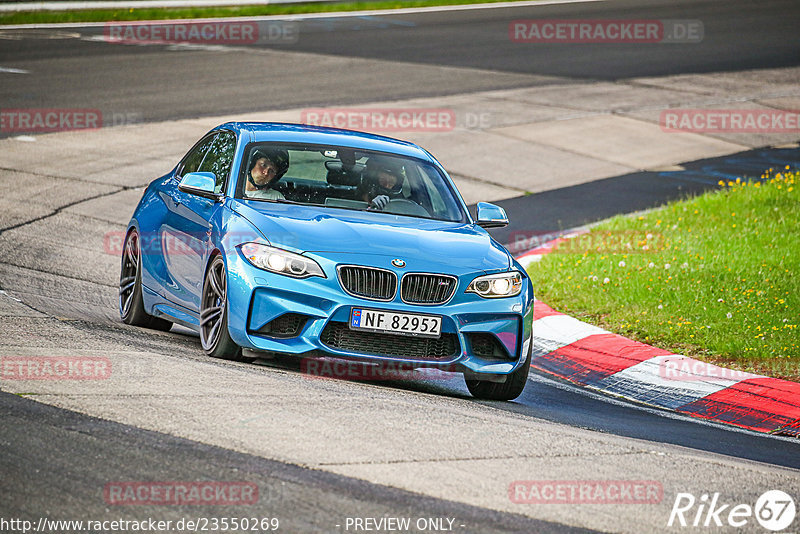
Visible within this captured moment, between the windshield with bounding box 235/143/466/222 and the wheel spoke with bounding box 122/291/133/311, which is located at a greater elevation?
the windshield with bounding box 235/143/466/222

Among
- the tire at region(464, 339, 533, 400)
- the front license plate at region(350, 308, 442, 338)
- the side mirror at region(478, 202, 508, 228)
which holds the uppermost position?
the side mirror at region(478, 202, 508, 228)

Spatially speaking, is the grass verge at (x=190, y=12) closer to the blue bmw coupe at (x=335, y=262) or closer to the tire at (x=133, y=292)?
the tire at (x=133, y=292)

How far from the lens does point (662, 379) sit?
8922mm

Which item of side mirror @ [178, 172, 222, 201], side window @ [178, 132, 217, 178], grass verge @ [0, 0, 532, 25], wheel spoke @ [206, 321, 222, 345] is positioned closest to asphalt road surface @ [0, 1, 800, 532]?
wheel spoke @ [206, 321, 222, 345]

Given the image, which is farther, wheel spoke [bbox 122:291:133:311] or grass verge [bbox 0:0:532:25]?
grass verge [bbox 0:0:532:25]

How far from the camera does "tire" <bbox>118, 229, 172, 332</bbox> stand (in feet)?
29.7

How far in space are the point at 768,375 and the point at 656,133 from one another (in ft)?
40.9

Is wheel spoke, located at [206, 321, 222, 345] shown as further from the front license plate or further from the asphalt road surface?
the front license plate

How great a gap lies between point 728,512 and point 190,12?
96.1 feet

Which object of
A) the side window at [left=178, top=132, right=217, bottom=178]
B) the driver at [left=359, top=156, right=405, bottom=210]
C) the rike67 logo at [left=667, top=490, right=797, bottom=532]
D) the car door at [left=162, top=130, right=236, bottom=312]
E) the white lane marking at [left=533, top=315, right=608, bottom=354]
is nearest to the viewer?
the rike67 logo at [left=667, top=490, right=797, bottom=532]

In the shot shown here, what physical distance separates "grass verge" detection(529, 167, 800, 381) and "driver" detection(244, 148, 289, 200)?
348 centimetres

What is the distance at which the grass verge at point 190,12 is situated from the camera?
30.0 m

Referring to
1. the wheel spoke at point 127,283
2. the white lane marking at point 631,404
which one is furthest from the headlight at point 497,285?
the wheel spoke at point 127,283

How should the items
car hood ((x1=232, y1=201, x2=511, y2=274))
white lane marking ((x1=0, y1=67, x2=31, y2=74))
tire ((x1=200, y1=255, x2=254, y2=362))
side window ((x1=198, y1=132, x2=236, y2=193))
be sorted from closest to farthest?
car hood ((x1=232, y1=201, x2=511, y2=274)) < tire ((x1=200, y1=255, x2=254, y2=362)) < side window ((x1=198, y1=132, x2=236, y2=193)) < white lane marking ((x1=0, y1=67, x2=31, y2=74))
